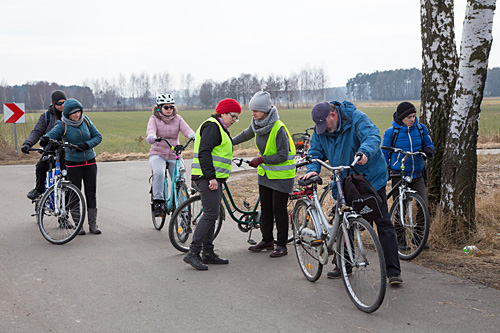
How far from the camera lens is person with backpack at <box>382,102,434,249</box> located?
7164 mm

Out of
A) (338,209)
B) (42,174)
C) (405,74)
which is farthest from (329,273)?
(405,74)

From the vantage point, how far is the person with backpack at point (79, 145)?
844cm

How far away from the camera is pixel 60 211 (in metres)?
8.05

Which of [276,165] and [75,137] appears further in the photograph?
A: [75,137]

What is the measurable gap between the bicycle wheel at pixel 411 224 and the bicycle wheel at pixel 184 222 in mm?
2201

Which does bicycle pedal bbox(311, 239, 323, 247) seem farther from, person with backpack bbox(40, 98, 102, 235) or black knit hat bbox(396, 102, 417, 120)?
person with backpack bbox(40, 98, 102, 235)

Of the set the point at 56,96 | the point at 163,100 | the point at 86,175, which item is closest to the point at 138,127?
the point at 56,96

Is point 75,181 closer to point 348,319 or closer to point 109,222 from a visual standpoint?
point 109,222

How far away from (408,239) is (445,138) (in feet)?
5.72

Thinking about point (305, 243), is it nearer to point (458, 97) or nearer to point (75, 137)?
point (458, 97)

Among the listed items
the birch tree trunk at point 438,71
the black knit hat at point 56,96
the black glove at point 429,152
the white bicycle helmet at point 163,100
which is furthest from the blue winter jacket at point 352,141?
the black knit hat at point 56,96

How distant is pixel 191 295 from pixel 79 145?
374 centimetres

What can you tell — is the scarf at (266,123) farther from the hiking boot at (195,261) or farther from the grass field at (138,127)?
the grass field at (138,127)

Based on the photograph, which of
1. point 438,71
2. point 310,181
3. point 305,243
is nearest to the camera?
point 310,181
